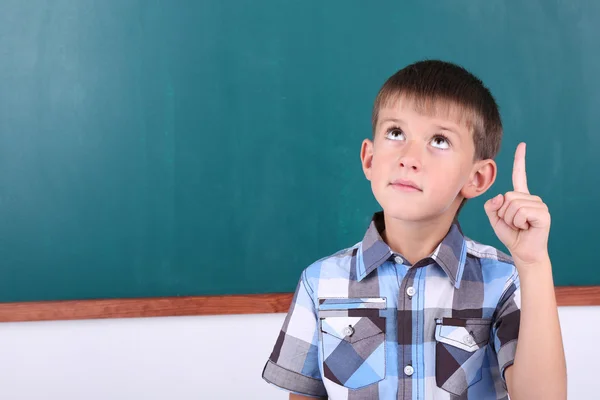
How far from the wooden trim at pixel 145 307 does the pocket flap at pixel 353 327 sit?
0.60 meters

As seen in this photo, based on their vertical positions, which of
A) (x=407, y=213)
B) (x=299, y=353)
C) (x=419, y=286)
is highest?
(x=407, y=213)

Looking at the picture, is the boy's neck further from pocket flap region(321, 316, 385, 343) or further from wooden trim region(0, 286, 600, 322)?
wooden trim region(0, 286, 600, 322)

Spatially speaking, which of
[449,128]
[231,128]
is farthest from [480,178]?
[231,128]

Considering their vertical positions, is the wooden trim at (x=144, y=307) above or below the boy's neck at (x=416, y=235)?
below

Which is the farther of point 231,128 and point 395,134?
point 231,128

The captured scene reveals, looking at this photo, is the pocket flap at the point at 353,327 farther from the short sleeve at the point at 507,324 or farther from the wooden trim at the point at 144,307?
the wooden trim at the point at 144,307

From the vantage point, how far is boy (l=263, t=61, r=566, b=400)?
39.3 inches

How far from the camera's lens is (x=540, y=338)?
903 mm

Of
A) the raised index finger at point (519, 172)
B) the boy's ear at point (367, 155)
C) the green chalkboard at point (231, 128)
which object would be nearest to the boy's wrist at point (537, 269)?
the raised index finger at point (519, 172)

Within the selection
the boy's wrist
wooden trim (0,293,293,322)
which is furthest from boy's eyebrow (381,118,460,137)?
wooden trim (0,293,293,322)

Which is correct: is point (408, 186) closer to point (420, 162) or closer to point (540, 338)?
point (420, 162)

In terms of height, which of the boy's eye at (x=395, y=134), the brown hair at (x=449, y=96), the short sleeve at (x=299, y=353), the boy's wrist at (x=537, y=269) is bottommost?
the short sleeve at (x=299, y=353)

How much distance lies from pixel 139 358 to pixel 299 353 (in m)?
0.71

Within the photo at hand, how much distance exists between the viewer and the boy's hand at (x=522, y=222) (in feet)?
2.85
